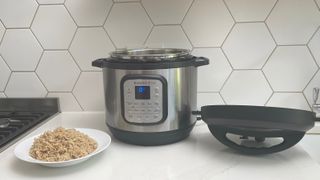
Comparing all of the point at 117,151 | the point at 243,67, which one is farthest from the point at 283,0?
the point at 117,151

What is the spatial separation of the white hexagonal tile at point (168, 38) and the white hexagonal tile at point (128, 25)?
0.02 m

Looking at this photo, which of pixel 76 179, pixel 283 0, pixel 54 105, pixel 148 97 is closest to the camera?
pixel 76 179

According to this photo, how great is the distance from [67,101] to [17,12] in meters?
0.33

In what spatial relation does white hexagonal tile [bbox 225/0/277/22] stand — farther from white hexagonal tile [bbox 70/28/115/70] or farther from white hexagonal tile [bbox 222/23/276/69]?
white hexagonal tile [bbox 70/28/115/70]

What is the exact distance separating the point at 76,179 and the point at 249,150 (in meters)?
0.38

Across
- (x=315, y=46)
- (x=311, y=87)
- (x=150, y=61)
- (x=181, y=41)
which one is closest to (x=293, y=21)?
(x=315, y=46)

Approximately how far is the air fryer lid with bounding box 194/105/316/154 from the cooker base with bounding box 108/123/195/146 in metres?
0.08

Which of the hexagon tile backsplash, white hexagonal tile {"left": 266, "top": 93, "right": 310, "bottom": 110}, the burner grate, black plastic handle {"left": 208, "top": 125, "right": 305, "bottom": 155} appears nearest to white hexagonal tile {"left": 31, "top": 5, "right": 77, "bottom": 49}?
the hexagon tile backsplash

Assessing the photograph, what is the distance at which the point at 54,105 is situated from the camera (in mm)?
1053

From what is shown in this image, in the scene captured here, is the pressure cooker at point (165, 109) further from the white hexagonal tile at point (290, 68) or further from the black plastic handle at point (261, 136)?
the white hexagonal tile at point (290, 68)

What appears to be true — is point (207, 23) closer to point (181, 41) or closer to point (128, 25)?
point (181, 41)

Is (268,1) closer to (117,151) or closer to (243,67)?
(243,67)

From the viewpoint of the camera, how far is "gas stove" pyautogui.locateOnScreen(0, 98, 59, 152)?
2.69ft

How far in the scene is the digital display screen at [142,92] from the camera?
0.72 m
